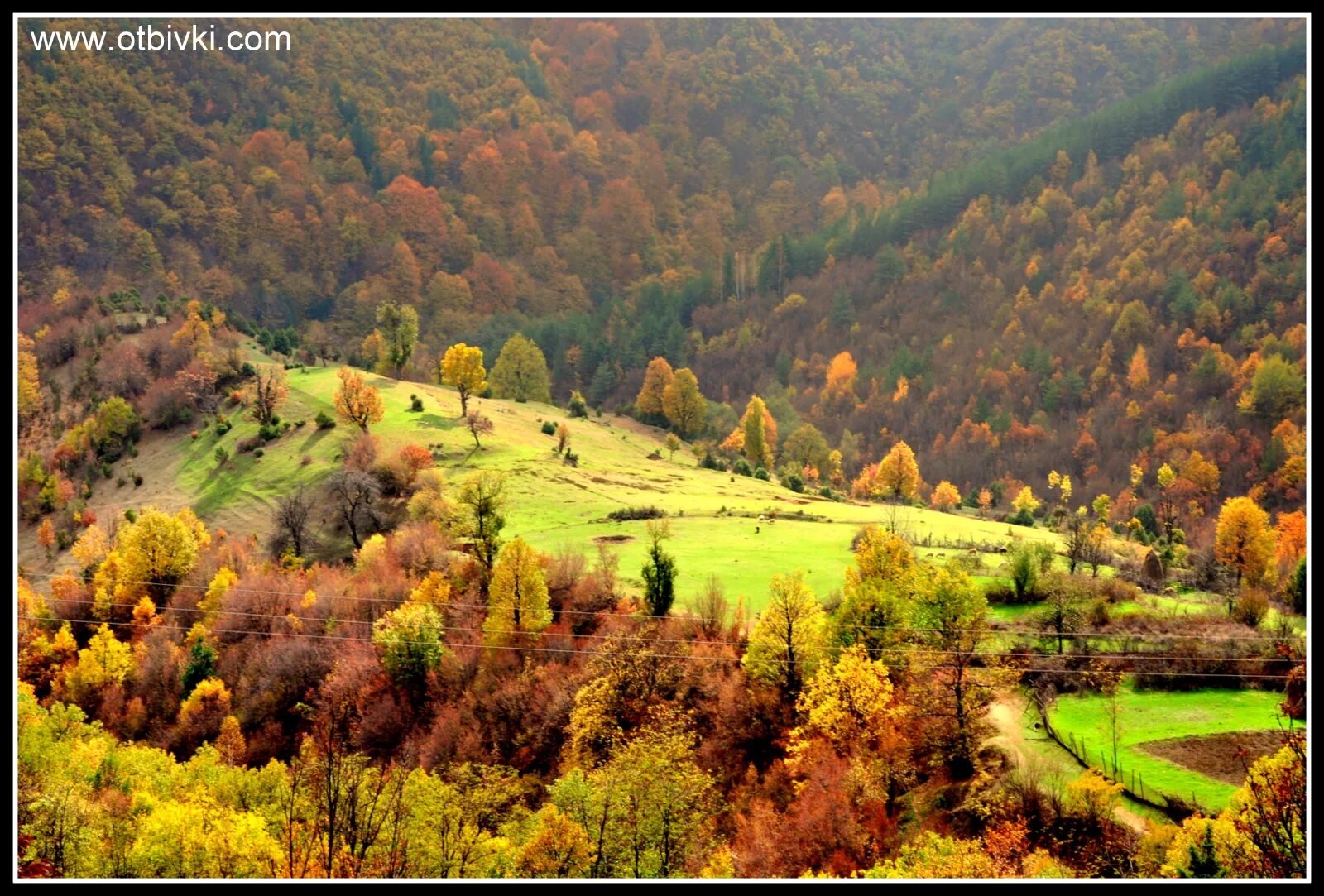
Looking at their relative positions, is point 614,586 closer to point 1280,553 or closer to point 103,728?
point 103,728

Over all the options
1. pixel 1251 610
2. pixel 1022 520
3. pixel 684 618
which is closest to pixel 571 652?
pixel 684 618

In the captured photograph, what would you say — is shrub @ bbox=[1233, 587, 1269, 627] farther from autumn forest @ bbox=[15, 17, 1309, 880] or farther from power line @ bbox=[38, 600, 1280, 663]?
power line @ bbox=[38, 600, 1280, 663]

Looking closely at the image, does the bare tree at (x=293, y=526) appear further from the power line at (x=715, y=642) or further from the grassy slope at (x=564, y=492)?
the power line at (x=715, y=642)

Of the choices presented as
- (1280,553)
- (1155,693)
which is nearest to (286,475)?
(1155,693)

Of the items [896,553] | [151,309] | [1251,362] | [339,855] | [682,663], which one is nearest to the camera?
[339,855]

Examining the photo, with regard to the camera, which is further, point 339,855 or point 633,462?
point 633,462

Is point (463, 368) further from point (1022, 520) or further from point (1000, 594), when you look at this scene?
point (1000, 594)
